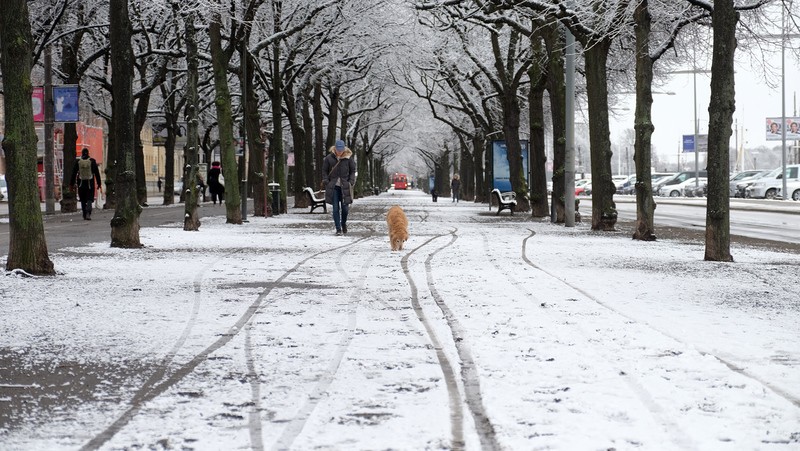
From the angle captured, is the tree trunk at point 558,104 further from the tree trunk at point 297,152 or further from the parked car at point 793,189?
the parked car at point 793,189

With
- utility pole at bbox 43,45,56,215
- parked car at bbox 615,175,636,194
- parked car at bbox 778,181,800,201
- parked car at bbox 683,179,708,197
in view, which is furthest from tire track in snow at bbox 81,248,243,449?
parked car at bbox 615,175,636,194

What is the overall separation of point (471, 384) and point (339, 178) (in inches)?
583

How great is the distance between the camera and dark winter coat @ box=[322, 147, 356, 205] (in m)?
20.3

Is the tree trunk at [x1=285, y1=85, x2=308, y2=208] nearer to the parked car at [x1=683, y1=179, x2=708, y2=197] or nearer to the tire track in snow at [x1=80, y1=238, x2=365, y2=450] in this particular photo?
the tire track in snow at [x1=80, y1=238, x2=365, y2=450]

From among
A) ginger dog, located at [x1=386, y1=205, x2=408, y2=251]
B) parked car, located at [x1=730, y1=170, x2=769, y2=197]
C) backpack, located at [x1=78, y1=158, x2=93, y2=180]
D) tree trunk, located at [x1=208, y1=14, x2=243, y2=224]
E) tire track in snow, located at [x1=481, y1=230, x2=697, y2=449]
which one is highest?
tree trunk, located at [x1=208, y1=14, x2=243, y2=224]

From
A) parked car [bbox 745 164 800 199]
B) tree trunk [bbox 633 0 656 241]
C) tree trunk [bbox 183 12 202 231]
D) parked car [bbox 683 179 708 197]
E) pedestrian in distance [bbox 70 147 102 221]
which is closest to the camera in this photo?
tree trunk [bbox 633 0 656 241]

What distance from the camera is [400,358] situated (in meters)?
6.53

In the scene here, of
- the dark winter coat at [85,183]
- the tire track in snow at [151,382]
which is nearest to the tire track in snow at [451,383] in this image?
the tire track in snow at [151,382]

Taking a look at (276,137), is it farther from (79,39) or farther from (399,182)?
(399,182)

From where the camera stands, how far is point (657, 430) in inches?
186

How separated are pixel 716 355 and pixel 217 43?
62.8ft

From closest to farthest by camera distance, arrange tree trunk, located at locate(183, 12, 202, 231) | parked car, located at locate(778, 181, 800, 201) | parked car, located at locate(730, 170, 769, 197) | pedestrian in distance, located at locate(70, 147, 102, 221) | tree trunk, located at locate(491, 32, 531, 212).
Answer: tree trunk, located at locate(183, 12, 202, 231) < pedestrian in distance, located at locate(70, 147, 102, 221) < tree trunk, located at locate(491, 32, 531, 212) < parked car, located at locate(778, 181, 800, 201) < parked car, located at locate(730, 170, 769, 197)

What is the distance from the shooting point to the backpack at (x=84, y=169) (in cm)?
2759

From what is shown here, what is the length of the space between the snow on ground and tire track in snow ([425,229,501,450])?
0.6 inches
